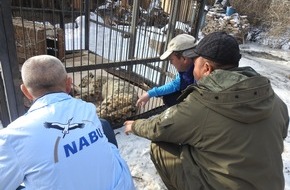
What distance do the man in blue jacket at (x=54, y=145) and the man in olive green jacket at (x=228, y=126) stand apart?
54 cm

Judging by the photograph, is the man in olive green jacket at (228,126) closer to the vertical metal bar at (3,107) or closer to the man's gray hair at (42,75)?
the man's gray hair at (42,75)

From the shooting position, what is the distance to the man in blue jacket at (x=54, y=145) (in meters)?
1.27

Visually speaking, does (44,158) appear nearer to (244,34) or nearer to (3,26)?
(3,26)

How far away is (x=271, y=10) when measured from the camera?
12.7m

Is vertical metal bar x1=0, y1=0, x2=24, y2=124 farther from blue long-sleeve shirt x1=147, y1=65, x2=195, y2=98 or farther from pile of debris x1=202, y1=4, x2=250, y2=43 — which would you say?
pile of debris x1=202, y1=4, x2=250, y2=43

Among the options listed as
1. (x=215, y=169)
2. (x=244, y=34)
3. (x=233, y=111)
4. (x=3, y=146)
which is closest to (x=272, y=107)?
(x=233, y=111)

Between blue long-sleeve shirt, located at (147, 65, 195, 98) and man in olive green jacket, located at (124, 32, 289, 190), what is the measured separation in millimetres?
949

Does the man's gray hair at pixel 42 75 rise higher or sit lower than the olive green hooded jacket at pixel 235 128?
higher

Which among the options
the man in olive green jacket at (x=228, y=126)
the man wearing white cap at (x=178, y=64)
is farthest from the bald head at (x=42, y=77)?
the man wearing white cap at (x=178, y=64)

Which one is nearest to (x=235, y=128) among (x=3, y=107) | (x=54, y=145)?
(x=54, y=145)

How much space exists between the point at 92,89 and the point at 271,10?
1149 cm

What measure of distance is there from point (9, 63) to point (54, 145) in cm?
140

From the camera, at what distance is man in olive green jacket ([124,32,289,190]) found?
1615 mm

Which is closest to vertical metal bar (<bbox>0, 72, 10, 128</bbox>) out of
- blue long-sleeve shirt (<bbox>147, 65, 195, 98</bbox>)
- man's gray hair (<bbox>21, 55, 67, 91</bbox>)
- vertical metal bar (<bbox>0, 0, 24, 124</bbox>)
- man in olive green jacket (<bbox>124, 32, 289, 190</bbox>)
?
vertical metal bar (<bbox>0, 0, 24, 124</bbox>)
